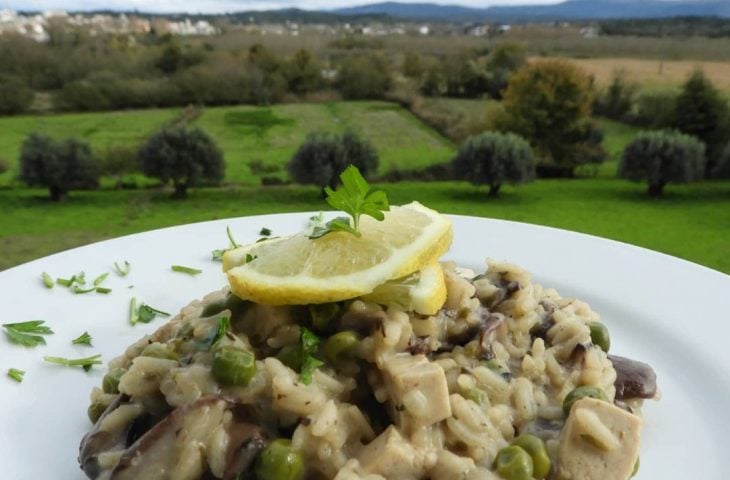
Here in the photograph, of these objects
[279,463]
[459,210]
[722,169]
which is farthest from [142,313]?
[722,169]

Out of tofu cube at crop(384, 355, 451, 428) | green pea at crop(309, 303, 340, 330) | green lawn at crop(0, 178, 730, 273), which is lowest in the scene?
green lawn at crop(0, 178, 730, 273)

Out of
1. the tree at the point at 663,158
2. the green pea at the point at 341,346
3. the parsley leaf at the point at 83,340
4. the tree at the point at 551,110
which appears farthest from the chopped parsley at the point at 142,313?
the tree at the point at 663,158

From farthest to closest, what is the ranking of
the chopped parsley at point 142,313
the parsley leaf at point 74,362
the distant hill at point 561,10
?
1. the distant hill at point 561,10
2. the chopped parsley at point 142,313
3. the parsley leaf at point 74,362

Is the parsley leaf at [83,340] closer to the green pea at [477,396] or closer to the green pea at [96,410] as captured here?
the green pea at [96,410]

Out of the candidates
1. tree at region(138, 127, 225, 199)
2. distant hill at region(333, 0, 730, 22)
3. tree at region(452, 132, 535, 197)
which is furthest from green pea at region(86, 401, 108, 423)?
distant hill at region(333, 0, 730, 22)

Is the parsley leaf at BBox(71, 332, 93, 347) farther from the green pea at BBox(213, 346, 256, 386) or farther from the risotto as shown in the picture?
the green pea at BBox(213, 346, 256, 386)

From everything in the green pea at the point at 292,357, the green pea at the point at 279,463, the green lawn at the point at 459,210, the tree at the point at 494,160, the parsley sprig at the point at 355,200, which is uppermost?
the parsley sprig at the point at 355,200

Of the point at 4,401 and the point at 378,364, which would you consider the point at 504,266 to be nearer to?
the point at 378,364
